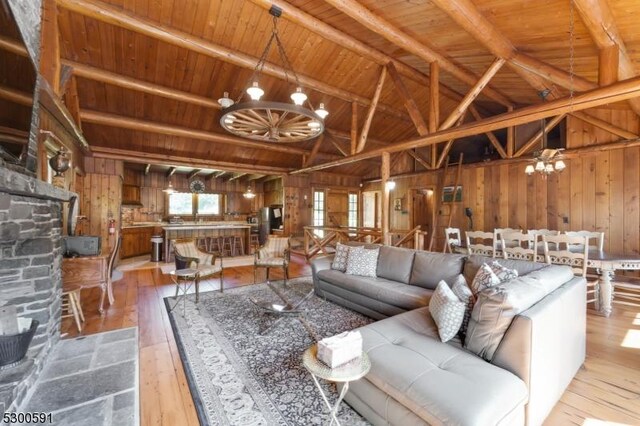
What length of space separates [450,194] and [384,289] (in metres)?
5.80

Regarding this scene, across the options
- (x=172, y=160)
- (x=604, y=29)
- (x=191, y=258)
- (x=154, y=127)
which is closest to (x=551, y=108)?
(x=604, y=29)

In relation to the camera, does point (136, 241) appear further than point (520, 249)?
Yes

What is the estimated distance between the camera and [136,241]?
825cm

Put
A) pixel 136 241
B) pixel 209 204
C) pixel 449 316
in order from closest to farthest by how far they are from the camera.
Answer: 1. pixel 449 316
2. pixel 136 241
3. pixel 209 204

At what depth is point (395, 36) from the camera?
3883mm

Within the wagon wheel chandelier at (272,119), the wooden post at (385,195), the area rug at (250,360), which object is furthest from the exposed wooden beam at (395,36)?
the area rug at (250,360)

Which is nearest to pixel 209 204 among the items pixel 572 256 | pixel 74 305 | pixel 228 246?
pixel 228 246

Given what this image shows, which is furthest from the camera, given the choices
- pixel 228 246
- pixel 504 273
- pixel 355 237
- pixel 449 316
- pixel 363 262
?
pixel 228 246

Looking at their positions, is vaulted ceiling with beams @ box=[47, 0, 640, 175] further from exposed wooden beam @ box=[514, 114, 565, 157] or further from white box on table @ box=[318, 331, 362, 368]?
white box on table @ box=[318, 331, 362, 368]

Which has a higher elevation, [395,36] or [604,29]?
[395,36]

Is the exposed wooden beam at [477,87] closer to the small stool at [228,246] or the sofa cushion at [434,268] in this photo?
the sofa cushion at [434,268]

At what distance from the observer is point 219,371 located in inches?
95.7

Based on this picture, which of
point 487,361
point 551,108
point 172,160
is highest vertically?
point 172,160

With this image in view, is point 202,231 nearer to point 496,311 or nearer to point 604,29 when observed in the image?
point 496,311
